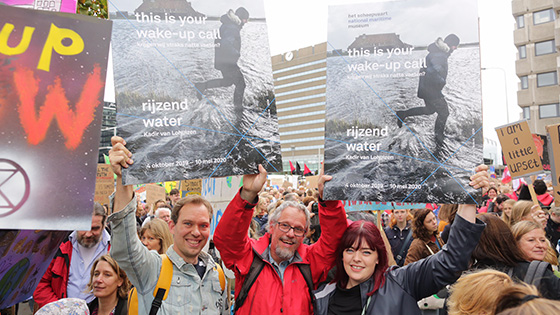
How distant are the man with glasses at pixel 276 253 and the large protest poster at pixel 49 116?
3.65 ft

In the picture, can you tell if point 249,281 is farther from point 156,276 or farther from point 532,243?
point 532,243

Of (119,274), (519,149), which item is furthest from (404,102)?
(519,149)

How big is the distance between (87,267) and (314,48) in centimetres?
10871

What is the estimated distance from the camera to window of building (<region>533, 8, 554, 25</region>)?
1759 inches

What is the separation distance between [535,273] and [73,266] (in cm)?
402

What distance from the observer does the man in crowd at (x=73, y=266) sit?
3973 mm

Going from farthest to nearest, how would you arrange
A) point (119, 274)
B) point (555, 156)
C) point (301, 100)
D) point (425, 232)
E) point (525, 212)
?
point (301, 100) < point (525, 212) < point (555, 156) < point (425, 232) < point (119, 274)

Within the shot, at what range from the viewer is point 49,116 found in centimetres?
214

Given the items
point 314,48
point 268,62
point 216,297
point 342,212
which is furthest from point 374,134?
point 314,48

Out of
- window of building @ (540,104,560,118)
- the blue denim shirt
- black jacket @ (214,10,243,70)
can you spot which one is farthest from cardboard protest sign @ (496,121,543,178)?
window of building @ (540,104,560,118)

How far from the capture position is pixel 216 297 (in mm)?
3021

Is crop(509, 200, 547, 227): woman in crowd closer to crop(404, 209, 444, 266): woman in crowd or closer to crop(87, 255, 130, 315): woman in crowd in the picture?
crop(404, 209, 444, 266): woman in crowd

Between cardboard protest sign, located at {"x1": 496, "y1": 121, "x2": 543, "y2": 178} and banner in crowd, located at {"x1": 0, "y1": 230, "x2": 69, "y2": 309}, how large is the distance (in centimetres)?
647

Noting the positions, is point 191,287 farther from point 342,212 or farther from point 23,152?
point 23,152
